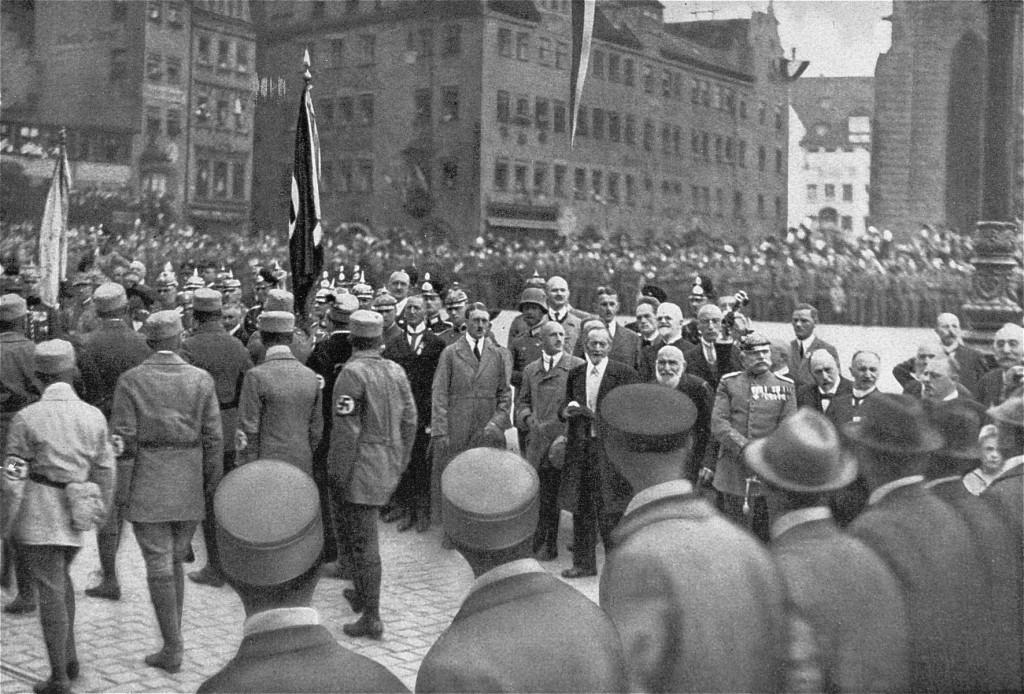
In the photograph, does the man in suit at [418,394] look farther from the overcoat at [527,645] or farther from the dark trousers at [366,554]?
the overcoat at [527,645]

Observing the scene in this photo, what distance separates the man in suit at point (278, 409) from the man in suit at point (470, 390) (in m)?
1.54

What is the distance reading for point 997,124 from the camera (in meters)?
7.00

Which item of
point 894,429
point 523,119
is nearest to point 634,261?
point 523,119

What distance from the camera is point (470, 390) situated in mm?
7719

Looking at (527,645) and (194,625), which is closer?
(527,645)

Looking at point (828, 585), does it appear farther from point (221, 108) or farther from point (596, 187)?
point (221, 108)

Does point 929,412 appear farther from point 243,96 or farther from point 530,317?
point 243,96

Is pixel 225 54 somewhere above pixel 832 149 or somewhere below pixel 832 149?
above

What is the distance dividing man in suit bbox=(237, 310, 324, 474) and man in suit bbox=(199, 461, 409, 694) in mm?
3782

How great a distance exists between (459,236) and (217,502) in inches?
308

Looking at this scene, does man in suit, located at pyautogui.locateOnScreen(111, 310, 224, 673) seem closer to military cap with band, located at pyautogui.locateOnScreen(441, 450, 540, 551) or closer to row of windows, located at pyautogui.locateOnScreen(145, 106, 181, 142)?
military cap with band, located at pyautogui.locateOnScreen(441, 450, 540, 551)

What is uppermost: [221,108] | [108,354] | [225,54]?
[225,54]

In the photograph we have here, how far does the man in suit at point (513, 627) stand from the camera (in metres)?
2.16

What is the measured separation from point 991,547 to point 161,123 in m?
8.86
